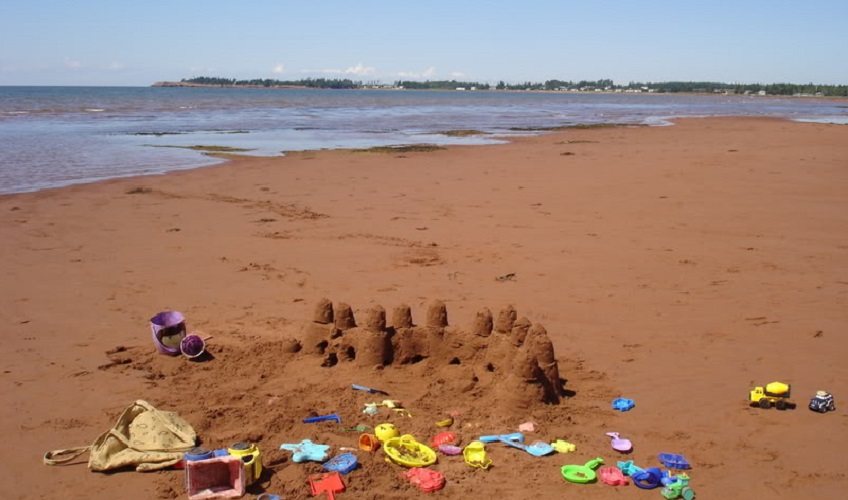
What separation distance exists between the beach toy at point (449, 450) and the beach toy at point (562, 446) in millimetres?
595

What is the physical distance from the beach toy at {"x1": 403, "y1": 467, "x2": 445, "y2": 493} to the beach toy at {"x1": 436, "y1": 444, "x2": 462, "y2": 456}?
8.9 inches

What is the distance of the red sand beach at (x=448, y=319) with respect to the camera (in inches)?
175

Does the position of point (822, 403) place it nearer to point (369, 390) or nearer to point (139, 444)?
point (369, 390)

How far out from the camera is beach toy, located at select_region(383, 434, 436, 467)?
4301 millimetres

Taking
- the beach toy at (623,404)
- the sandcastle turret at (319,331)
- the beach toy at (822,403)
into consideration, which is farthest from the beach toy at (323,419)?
the beach toy at (822,403)

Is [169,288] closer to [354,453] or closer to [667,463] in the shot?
[354,453]

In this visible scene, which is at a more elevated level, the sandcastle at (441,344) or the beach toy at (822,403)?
the sandcastle at (441,344)

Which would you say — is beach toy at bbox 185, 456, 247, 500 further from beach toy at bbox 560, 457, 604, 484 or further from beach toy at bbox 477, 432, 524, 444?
beach toy at bbox 560, 457, 604, 484

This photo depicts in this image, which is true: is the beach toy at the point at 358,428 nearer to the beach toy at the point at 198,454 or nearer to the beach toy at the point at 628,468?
the beach toy at the point at 198,454

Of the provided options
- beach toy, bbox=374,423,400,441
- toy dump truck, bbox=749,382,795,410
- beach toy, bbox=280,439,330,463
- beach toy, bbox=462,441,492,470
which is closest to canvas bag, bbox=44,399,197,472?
beach toy, bbox=280,439,330,463

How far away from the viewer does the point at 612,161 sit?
18.8 m

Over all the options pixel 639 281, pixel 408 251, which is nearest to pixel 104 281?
pixel 408 251

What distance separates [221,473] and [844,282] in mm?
7058

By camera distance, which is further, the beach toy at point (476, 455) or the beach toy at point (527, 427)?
the beach toy at point (527, 427)
